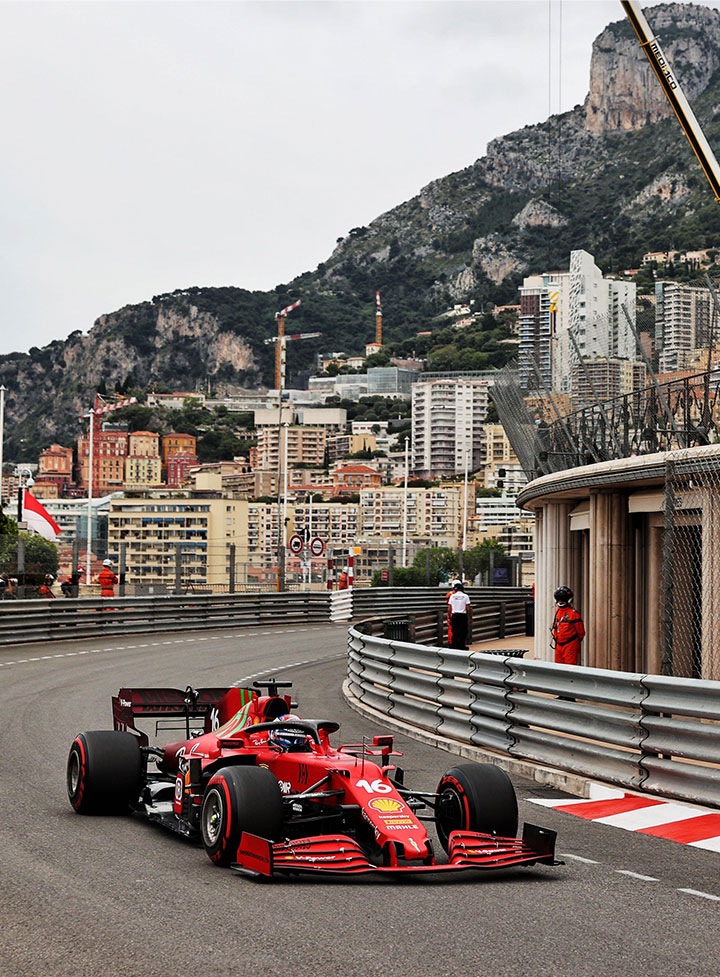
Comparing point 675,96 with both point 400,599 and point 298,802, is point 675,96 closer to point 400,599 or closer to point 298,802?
point 400,599

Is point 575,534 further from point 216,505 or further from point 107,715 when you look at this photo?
point 216,505

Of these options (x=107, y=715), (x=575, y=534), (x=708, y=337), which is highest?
(x=708, y=337)

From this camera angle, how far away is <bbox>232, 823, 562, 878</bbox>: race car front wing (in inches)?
259

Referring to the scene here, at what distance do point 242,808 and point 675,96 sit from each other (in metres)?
21.3

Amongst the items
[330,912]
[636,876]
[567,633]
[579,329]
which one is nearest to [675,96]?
[579,329]

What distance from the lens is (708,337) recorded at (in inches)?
565

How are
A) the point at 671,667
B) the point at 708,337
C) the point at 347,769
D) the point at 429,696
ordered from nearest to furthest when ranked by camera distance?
1. the point at 347,769
2. the point at 671,667
3. the point at 429,696
4. the point at 708,337

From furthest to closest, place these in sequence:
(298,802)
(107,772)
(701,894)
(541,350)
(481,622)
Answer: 1. (481,622)
2. (541,350)
3. (107,772)
4. (298,802)
5. (701,894)

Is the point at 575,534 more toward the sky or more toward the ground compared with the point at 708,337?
more toward the ground

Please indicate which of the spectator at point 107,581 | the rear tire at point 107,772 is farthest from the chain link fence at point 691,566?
the spectator at point 107,581

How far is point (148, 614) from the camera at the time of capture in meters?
30.3

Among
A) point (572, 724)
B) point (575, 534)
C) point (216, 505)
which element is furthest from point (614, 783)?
point (216, 505)

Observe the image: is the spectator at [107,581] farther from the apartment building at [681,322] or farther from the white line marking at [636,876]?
the white line marking at [636,876]

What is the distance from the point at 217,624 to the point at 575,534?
13.3m
